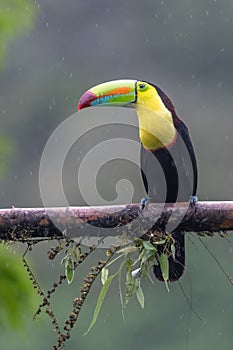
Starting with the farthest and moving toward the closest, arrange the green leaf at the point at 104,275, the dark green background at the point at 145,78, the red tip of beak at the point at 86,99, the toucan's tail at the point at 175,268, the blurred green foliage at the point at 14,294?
the dark green background at the point at 145,78 < the red tip of beak at the point at 86,99 < the toucan's tail at the point at 175,268 < the green leaf at the point at 104,275 < the blurred green foliage at the point at 14,294

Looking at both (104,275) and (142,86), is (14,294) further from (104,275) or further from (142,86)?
(142,86)

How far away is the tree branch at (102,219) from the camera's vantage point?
82.2 inches

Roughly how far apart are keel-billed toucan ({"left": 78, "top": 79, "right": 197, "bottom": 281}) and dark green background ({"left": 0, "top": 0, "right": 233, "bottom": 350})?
6746 millimetres

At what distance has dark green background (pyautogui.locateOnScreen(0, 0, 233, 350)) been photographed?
1060 centimetres

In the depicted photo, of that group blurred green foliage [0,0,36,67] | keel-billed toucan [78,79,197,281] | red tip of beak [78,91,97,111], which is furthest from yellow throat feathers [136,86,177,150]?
blurred green foliage [0,0,36,67]

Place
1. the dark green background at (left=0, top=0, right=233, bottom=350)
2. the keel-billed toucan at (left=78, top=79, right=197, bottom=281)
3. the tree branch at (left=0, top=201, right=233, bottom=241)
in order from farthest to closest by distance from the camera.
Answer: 1. the dark green background at (left=0, top=0, right=233, bottom=350)
2. the keel-billed toucan at (left=78, top=79, right=197, bottom=281)
3. the tree branch at (left=0, top=201, right=233, bottom=241)

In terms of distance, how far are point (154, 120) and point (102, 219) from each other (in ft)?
3.10

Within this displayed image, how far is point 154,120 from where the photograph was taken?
2988mm

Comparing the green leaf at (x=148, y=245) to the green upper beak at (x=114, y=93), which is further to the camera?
the green upper beak at (x=114, y=93)

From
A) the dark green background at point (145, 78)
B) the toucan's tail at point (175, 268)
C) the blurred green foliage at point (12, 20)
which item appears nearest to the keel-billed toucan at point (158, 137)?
the toucan's tail at point (175, 268)

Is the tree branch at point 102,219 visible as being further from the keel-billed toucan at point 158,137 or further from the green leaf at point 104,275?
the keel-billed toucan at point 158,137

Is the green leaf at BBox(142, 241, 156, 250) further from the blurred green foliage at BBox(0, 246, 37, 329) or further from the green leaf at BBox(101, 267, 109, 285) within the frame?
the blurred green foliage at BBox(0, 246, 37, 329)

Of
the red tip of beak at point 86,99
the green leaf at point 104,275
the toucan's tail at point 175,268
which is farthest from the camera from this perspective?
the red tip of beak at point 86,99

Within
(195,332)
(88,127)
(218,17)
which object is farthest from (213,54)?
(195,332)
